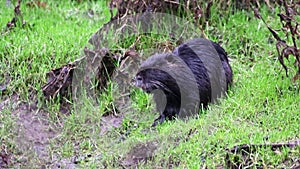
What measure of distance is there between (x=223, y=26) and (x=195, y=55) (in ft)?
4.30

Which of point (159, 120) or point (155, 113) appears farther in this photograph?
point (155, 113)

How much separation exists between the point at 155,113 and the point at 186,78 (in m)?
0.51

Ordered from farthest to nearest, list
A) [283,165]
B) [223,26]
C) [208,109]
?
[223,26] → [208,109] → [283,165]

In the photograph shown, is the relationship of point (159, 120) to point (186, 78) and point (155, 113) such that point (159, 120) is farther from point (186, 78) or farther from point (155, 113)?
point (186, 78)

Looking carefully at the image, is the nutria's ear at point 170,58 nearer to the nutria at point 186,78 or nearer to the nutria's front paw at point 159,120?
the nutria at point 186,78

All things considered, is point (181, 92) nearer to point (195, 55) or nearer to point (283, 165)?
point (195, 55)

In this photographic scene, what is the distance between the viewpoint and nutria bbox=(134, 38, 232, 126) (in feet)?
17.1

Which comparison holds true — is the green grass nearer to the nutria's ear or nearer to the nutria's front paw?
the nutria's front paw

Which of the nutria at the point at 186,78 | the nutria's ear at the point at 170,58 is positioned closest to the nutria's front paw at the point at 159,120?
the nutria at the point at 186,78

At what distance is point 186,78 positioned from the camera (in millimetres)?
5281

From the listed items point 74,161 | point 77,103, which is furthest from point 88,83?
point 74,161

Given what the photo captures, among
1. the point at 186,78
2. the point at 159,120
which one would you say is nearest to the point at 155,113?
the point at 159,120

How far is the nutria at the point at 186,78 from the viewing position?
5.22m

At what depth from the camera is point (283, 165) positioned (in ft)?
14.3
